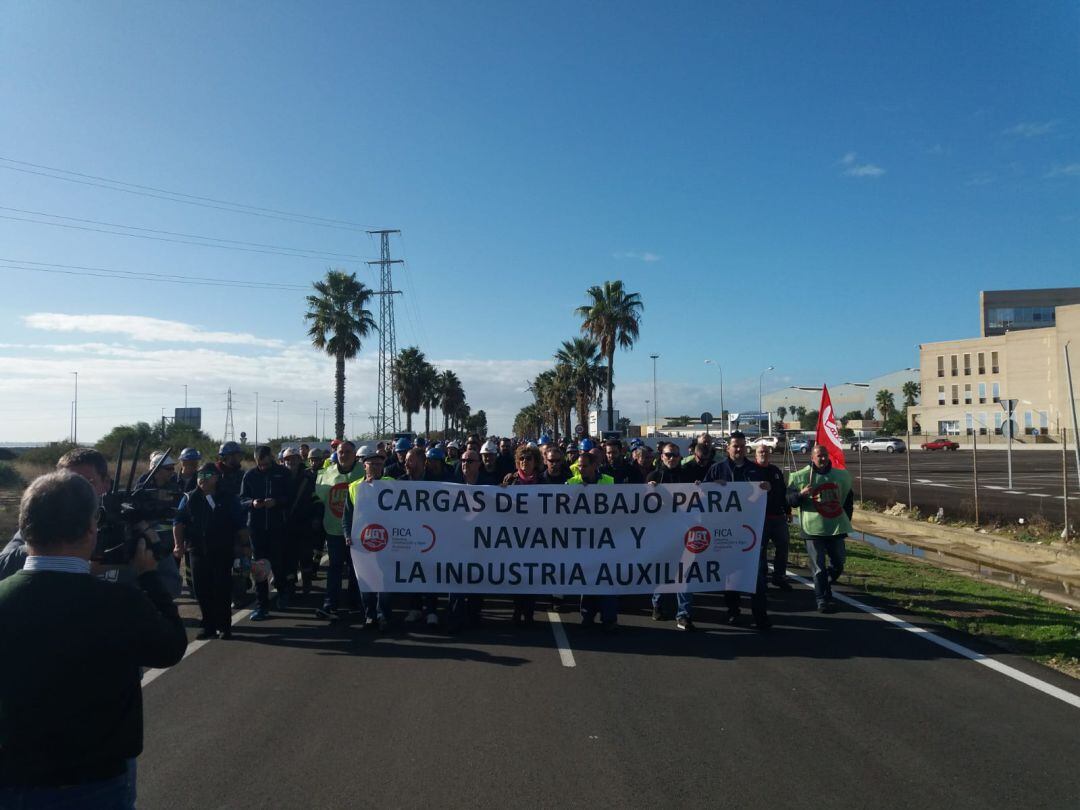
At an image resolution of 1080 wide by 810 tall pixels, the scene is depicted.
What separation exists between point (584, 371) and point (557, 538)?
54034mm

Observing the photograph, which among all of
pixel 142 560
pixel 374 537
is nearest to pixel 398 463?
pixel 374 537

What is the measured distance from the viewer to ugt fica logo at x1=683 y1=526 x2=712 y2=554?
8.88 m

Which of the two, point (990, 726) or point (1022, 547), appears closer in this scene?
point (990, 726)

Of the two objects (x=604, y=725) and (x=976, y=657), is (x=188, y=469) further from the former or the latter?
(x=976, y=657)

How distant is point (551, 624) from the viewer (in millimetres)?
8961

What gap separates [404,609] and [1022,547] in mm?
11549

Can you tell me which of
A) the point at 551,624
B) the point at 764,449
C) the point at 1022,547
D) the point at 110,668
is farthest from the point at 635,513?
the point at 1022,547

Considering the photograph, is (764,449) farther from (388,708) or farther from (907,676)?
(388,708)

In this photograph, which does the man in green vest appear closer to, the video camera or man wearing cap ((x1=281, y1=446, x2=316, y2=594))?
man wearing cap ((x1=281, y1=446, x2=316, y2=594))

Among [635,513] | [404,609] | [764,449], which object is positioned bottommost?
[404,609]

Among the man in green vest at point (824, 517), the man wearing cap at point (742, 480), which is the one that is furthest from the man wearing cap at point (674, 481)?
the man in green vest at point (824, 517)

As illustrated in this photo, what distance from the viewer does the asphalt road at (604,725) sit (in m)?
4.56

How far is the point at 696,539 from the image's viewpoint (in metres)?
8.89

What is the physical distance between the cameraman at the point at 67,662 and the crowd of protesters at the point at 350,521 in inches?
191
